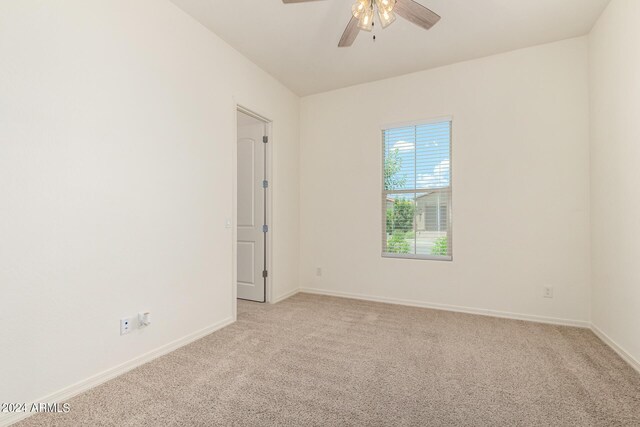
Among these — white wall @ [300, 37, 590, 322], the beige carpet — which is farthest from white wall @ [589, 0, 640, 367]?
the beige carpet

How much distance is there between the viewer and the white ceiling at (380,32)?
264 cm

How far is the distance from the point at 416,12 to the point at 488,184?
2.10 m

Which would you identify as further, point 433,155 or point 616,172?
point 433,155

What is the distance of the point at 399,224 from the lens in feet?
13.2

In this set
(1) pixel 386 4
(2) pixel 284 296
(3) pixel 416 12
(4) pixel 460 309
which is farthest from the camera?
(2) pixel 284 296

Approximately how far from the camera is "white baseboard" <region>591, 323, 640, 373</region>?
7.30 ft

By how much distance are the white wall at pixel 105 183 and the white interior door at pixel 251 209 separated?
2.68 feet

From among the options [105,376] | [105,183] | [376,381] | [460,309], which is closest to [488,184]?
[460,309]

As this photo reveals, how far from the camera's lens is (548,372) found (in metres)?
2.19

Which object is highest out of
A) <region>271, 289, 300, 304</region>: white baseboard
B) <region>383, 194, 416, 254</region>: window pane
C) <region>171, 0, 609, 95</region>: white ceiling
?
<region>171, 0, 609, 95</region>: white ceiling

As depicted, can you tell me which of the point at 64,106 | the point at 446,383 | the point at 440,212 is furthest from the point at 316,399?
the point at 440,212

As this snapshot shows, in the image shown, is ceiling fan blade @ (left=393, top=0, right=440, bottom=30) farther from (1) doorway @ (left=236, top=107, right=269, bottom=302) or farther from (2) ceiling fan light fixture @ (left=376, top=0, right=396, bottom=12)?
(1) doorway @ (left=236, top=107, right=269, bottom=302)

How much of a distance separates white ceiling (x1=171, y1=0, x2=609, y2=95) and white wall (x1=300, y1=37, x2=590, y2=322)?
0.28 metres

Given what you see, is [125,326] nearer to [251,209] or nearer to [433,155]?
[251,209]
